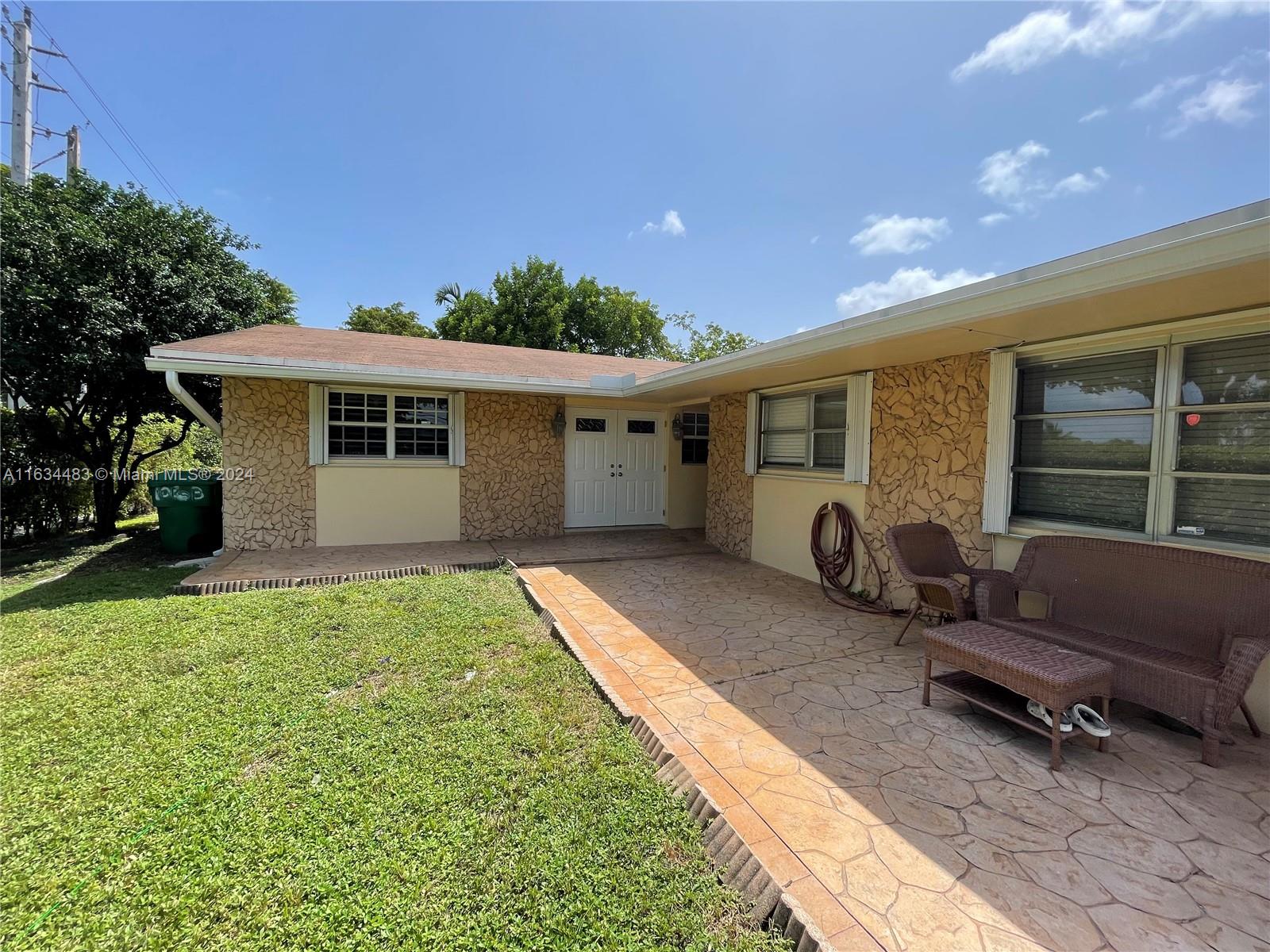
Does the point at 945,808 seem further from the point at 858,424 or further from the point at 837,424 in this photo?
the point at 837,424

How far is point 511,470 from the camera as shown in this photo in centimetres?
846

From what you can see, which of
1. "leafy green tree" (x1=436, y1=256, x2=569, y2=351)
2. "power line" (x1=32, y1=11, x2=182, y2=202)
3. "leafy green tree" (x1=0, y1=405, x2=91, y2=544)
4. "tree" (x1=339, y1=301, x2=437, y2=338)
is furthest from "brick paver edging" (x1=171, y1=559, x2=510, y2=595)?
"tree" (x1=339, y1=301, x2=437, y2=338)

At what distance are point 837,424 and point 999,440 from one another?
6.47 ft

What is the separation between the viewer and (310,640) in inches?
165

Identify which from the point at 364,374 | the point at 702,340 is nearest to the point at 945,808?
the point at 364,374

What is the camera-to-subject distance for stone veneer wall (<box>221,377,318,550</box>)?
694 cm

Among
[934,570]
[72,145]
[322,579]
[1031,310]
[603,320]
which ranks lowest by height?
[322,579]

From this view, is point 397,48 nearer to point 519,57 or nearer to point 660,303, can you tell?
point 519,57

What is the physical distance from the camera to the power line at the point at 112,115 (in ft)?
41.0

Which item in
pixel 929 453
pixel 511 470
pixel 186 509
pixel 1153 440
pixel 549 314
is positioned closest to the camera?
pixel 1153 440

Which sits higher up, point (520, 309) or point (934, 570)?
point (520, 309)


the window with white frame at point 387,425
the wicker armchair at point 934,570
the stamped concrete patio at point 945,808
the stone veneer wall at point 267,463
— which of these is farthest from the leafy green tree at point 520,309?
the stamped concrete patio at point 945,808

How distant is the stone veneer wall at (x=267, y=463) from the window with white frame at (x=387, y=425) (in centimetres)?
40

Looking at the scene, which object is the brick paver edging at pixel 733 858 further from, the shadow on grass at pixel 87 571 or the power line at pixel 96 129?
the power line at pixel 96 129
